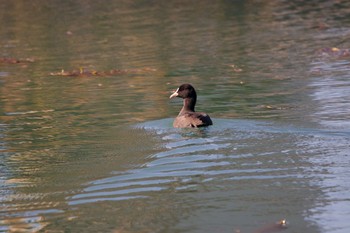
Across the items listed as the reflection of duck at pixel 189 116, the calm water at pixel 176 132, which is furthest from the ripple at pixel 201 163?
the reflection of duck at pixel 189 116

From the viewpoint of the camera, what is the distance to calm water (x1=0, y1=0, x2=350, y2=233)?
1130 centimetres

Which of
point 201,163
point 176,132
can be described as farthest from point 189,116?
point 201,163

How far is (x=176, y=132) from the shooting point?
16359 mm

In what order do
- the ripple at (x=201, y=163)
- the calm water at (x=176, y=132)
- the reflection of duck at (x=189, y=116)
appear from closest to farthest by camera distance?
the calm water at (x=176, y=132) < the ripple at (x=201, y=163) < the reflection of duck at (x=189, y=116)

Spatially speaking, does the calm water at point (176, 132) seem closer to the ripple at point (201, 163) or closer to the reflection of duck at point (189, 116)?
the ripple at point (201, 163)

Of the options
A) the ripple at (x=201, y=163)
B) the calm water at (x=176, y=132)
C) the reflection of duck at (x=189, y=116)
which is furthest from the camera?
the reflection of duck at (x=189, y=116)

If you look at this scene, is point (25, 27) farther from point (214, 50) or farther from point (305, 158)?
point (305, 158)

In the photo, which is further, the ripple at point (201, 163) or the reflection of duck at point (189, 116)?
the reflection of duck at point (189, 116)

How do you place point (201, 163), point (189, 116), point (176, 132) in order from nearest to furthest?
1. point (201, 163)
2. point (176, 132)
3. point (189, 116)

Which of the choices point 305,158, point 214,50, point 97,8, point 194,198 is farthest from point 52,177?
point 97,8

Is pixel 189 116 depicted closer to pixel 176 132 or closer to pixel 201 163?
pixel 176 132

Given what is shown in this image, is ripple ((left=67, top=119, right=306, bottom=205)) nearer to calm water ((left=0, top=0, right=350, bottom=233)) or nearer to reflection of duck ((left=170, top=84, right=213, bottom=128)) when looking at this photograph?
calm water ((left=0, top=0, right=350, bottom=233))

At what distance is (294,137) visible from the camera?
15297mm

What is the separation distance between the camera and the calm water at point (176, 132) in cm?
1130
